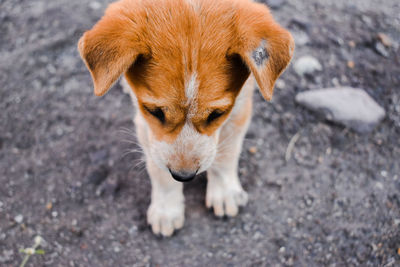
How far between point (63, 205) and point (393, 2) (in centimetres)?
519

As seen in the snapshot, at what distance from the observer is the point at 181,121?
2.43m

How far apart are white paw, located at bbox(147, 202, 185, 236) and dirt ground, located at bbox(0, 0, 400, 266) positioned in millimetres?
98

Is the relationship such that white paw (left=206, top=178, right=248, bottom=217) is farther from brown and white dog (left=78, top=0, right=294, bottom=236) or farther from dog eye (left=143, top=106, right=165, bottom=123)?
dog eye (left=143, top=106, right=165, bottom=123)

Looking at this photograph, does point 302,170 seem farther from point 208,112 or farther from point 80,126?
point 80,126

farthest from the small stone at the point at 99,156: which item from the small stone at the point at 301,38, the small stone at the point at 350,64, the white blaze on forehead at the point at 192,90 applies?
the small stone at the point at 350,64

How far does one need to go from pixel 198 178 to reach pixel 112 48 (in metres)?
1.89

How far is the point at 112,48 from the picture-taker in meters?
2.21

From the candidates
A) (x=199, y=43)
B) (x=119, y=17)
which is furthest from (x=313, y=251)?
(x=119, y=17)

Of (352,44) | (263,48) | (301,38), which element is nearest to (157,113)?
(263,48)

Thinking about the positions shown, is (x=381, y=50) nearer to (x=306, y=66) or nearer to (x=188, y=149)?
(x=306, y=66)

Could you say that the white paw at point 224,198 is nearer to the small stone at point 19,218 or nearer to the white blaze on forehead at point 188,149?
the white blaze on forehead at point 188,149

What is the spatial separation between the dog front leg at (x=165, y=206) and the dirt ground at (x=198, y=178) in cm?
12

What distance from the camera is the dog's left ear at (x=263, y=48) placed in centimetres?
224

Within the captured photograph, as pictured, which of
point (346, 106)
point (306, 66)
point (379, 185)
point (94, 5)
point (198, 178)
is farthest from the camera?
point (94, 5)
